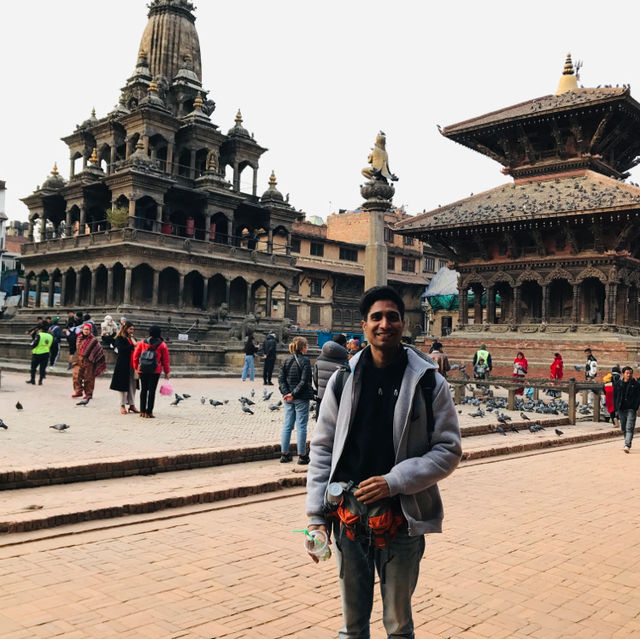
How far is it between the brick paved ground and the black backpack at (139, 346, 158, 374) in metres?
5.91

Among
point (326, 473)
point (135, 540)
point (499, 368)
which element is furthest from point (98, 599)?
point (499, 368)

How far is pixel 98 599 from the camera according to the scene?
14.8ft

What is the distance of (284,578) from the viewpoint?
5.10 metres

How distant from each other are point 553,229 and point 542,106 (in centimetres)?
662

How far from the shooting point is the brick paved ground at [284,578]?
166 inches

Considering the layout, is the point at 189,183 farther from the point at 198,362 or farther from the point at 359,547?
the point at 359,547

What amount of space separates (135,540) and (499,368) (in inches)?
1070

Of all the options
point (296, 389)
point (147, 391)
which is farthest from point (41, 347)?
point (296, 389)

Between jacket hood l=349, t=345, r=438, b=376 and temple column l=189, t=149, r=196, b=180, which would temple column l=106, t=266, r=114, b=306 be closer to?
temple column l=189, t=149, r=196, b=180

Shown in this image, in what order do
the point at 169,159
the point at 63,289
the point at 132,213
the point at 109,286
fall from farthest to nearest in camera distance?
the point at 63,289 < the point at 169,159 < the point at 109,286 < the point at 132,213

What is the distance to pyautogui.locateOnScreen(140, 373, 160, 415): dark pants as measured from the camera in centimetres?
1327

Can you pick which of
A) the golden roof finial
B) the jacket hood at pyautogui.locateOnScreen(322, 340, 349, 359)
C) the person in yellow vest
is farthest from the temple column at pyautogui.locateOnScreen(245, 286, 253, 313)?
the jacket hood at pyautogui.locateOnScreen(322, 340, 349, 359)

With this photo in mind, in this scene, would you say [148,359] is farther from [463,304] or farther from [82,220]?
[82,220]

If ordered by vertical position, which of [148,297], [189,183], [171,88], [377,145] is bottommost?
[148,297]
